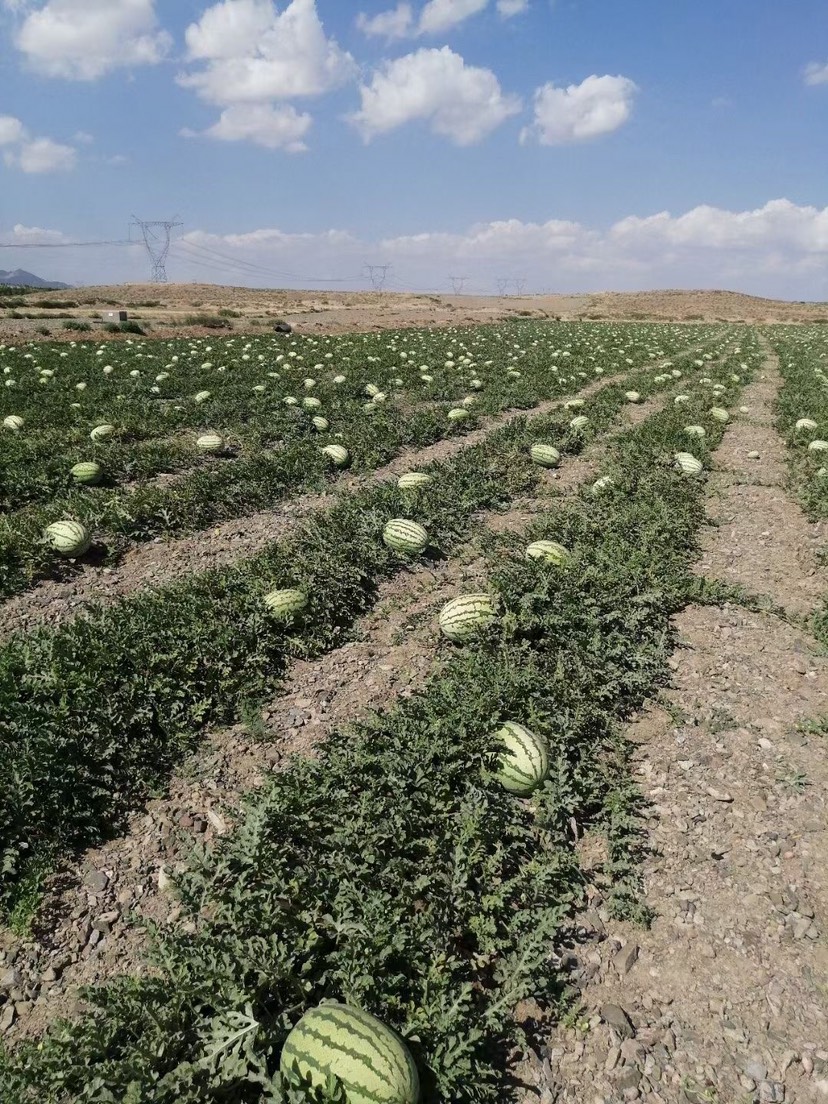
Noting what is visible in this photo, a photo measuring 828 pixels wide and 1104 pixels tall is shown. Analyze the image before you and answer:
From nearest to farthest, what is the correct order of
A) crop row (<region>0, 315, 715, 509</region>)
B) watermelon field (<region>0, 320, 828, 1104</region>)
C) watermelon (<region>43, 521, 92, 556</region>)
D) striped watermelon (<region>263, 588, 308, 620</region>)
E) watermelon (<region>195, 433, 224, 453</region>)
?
watermelon field (<region>0, 320, 828, 1104</region>), striped watermelon (<region>263, 588, 308, 620</region>), watermelon (<region>43, 521, 92, 556</region>), crop row (<region>0, 315, 715, 509</region>), watermelon (<region>195, 433, 224, 453</region>)

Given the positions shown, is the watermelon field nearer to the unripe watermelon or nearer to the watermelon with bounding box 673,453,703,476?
the unripe watermelon

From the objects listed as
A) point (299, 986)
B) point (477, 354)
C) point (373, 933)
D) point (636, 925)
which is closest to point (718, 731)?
point (636, 925)

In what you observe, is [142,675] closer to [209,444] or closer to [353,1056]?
[353,1056]

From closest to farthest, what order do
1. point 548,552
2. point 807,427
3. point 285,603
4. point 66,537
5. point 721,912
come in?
point 721,912, point 285,603, point 548,552, point 66,537, point 807,427

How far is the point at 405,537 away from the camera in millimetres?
6621

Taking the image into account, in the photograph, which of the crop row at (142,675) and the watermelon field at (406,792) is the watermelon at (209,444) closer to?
the watermelon field at (406,792)

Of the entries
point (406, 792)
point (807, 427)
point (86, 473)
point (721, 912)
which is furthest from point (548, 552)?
point (807, 427)

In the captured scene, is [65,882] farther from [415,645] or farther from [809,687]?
[809,687]

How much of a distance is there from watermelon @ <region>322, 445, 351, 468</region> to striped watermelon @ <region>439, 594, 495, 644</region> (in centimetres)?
485

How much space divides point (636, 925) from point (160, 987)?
2.16 metres

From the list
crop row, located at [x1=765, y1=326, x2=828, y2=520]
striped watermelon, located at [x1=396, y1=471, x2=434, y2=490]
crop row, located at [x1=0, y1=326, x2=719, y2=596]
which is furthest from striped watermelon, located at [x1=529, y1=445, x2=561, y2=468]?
crop row, located at [x1=765, y1=326, x2=828, y2=520]

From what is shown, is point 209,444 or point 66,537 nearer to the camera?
point 66,537

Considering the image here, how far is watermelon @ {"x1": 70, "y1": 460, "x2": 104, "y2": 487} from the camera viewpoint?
8.28m

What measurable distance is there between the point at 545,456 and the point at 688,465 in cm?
205
